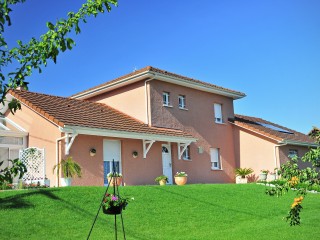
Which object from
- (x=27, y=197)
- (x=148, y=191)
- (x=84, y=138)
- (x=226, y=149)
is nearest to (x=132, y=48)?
(x=84, y=138)

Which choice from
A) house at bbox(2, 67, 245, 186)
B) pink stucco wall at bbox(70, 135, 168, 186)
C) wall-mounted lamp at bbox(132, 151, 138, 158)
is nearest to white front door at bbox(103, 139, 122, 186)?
house at bbox(2, 67, 245, 186)

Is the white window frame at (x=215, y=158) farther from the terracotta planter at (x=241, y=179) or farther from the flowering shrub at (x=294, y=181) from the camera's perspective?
the flowering shrub at (x=294, y=181)

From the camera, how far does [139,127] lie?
891 inches

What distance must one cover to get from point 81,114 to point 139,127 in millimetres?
3280

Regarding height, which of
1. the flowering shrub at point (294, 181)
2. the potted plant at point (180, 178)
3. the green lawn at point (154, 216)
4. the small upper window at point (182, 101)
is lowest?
the green lawn at point (154, 216)

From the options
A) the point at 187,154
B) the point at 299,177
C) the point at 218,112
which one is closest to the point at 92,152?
the point at 187,154

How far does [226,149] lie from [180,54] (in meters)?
12.4

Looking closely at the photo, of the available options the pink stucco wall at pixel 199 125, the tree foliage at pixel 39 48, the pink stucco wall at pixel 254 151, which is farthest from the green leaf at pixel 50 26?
the pink stucco wall at pixel 254 151

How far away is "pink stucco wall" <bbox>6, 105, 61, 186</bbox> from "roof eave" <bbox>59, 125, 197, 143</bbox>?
0.86 m

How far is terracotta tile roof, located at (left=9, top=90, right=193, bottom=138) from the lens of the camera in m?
19.5

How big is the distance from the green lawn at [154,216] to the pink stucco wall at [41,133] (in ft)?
14.9

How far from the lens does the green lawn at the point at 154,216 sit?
37.1 ft

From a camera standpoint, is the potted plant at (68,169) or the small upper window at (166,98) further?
the small upper window at (166,98)

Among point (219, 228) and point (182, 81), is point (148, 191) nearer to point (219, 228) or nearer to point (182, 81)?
point (219, 228)
